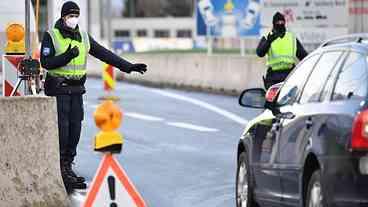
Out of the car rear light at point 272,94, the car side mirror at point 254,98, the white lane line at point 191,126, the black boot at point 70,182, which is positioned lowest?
the white lane line at point 191,126

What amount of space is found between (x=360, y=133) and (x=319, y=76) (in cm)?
141

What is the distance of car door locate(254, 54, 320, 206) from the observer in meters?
9.67

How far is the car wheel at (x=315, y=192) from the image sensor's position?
27.4 ft

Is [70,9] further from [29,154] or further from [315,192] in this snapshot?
[315,192]

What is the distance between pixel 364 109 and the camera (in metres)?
8.00

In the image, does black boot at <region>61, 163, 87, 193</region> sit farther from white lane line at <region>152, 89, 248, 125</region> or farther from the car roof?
white lane line at <region>152, 89, 248, 125</region>

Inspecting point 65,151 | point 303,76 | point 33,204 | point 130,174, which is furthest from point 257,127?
point 130,174

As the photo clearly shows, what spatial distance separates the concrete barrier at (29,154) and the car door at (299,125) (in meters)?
2.22

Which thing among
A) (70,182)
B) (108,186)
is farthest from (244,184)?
(108,186)

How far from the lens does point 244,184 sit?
10711mm

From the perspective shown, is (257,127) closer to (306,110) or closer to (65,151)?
(306,110)

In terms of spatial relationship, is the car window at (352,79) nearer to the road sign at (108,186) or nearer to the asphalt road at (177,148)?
the road sign at (108,186)

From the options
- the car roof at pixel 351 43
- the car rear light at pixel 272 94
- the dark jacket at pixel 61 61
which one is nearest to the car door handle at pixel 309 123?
the car roof at pixel 351 43

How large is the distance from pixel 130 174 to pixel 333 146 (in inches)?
256
